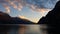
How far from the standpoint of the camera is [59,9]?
3778cm

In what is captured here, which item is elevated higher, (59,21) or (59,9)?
(59,9)

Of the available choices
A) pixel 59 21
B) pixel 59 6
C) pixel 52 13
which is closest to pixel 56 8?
pixel 59 6

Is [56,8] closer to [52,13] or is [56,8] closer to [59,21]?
[52,13]

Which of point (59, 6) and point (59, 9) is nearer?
point (59, 9)

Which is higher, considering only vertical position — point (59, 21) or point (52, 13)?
point (52, 13)

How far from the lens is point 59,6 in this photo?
4200cm

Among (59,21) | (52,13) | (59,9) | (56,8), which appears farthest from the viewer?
(52,13)

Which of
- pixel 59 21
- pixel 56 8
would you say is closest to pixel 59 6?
pixel 56 8

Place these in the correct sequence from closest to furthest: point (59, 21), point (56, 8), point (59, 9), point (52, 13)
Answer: point (59, 21) < point (59, 9) < point (56, 8) < point (52, 13)

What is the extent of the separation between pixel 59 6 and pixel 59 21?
10.9m

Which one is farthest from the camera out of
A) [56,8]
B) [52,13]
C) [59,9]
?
[52,13]

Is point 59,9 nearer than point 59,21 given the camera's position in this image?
No

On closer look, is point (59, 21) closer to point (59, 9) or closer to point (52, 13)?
point (59, 9)

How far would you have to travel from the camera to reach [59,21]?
31.9m
